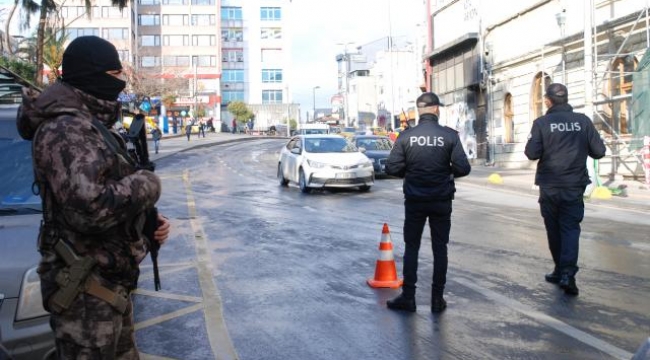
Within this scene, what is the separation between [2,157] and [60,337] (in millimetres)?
3239

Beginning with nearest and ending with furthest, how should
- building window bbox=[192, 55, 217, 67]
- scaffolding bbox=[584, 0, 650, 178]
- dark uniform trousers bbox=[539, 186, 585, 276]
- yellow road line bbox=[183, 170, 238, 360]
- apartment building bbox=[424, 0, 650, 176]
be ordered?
yellow road line bbox=[183, 170, 238, 360] → dark uniform trousers bbox=[539, 186, 585, 276] → scaffolding bbox=[584, 0, 650, 178] → apartment building bbox=[424, 0, 650, 176] → building window bbox=[192, 55, 217, 67]

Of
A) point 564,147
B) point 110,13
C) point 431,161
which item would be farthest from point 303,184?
point 110,13

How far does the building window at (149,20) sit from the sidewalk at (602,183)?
6752 cm

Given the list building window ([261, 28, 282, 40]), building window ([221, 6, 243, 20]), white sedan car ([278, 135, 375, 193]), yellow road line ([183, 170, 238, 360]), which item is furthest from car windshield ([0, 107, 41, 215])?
building window ([221, 6, 243, 20])

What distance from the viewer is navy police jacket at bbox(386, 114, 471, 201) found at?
5387 millimetres

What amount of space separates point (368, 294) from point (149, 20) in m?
82.5

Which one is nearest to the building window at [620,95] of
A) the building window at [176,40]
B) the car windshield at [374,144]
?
the car windshield at [374,144]

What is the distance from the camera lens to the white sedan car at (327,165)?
15.8 m

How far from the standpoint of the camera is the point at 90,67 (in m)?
2.64

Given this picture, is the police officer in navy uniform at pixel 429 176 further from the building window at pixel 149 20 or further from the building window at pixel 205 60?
the building window at pixel 149 20

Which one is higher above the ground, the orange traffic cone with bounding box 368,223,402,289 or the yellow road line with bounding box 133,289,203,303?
the orange traffic cone with bounding box 368,223,402,289

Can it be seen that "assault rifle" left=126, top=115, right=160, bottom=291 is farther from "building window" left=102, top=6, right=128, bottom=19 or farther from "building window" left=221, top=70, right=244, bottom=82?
"building window" left=221, top=70, right=244, bottom=82

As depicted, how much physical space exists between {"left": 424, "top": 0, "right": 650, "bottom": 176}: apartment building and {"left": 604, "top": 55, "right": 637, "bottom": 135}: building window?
3cm

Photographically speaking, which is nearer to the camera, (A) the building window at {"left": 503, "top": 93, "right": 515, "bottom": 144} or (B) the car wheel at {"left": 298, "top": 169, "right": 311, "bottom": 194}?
(B) the car wheel at {"left": 298, "top": 169, "right": 311, "bottom": 194}
